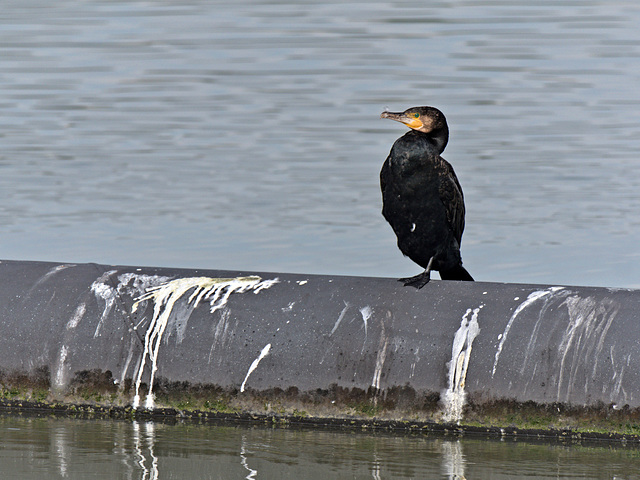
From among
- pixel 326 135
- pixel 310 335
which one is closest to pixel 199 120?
pixel 326 135

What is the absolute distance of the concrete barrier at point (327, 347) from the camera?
4621 millimetres

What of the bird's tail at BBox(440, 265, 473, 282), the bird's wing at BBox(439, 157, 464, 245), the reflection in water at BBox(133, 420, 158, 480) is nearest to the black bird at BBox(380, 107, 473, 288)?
the bird's wing at BBox(439, 157, 464, 245)

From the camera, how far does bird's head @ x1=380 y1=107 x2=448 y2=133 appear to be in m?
5.21

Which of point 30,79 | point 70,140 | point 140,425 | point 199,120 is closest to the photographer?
point 140,425

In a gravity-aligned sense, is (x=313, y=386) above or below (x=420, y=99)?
below

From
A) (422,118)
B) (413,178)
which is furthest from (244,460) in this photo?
Answer: (422,118)

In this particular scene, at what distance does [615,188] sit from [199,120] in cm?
706

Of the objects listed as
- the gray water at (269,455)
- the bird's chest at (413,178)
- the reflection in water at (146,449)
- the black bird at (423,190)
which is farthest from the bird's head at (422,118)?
the reflection in water at (146,449)

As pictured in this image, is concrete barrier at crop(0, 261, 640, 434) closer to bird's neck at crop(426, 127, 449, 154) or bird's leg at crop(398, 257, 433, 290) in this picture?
bird's leg at crop(398, 257, 433, 290)

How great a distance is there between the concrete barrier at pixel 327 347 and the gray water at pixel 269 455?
16 centimetres

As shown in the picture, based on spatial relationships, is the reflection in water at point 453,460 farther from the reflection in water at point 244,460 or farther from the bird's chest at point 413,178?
the bird's chest at point 413,178

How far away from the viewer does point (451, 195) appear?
17.4ft

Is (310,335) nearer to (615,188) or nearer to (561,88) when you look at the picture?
(615,188)

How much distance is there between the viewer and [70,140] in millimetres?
15352
